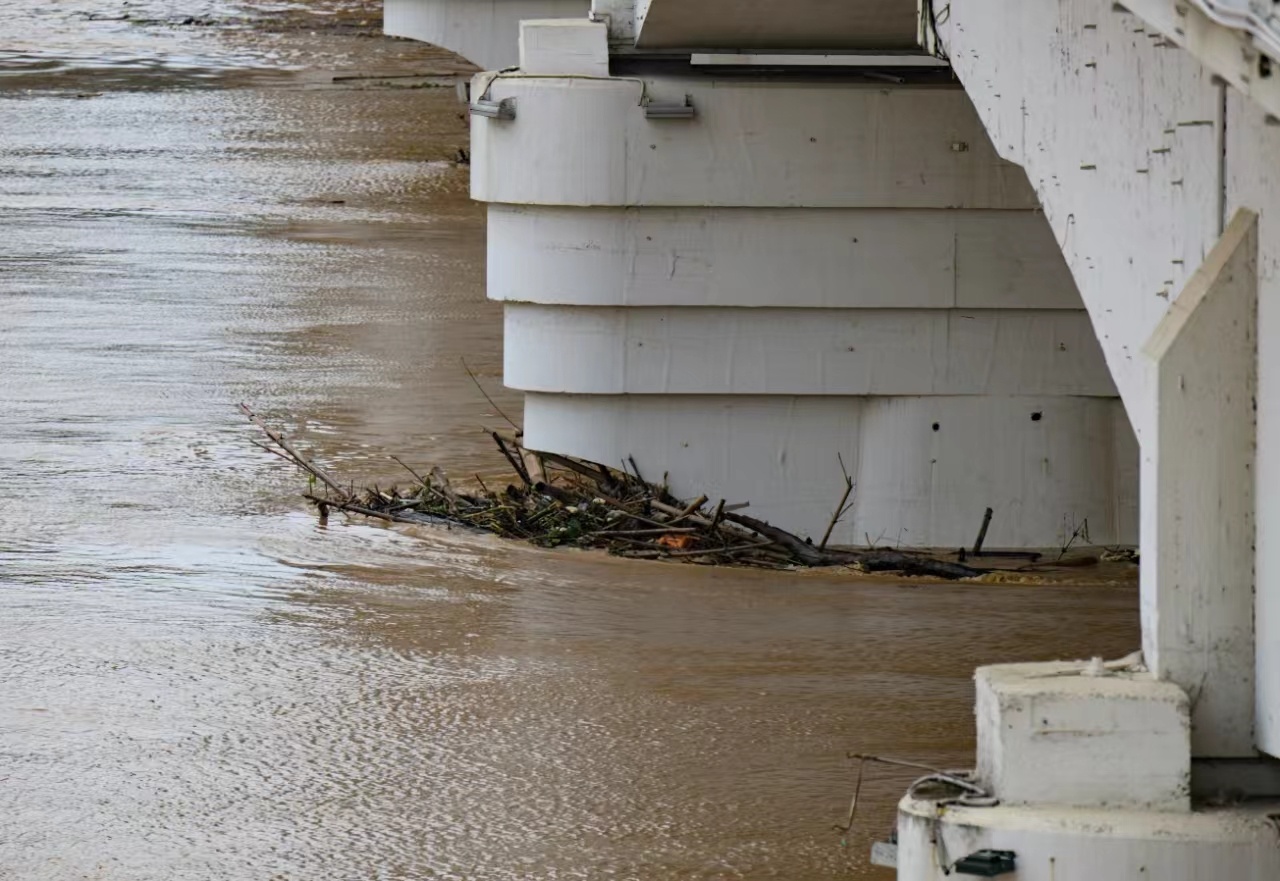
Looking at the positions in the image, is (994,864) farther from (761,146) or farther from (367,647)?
(761,146)

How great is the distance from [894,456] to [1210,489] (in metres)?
4.43

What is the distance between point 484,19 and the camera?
14047mm

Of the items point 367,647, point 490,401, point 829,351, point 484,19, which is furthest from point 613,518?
point 484,19

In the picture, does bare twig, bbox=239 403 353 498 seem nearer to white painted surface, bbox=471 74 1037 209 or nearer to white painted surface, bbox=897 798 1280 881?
white painted surface, bbox=471 74 1037 209

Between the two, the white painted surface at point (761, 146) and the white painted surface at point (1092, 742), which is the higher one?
the white painted surface at point (761, 146)

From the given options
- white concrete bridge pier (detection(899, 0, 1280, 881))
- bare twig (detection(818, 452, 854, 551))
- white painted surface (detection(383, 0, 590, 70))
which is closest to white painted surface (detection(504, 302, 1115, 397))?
bare twig (detection(818, 452, 854, 551))

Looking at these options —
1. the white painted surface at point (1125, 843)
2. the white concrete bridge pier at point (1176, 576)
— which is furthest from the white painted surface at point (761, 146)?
the white painted surface at point (1125, 843)

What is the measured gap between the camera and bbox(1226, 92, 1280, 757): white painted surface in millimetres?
3527

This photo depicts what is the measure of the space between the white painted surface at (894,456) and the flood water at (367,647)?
642mm

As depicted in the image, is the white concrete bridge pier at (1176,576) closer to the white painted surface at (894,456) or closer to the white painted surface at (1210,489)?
the white painted surface at (1210,489)

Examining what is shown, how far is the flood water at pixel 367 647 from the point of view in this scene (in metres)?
5.17

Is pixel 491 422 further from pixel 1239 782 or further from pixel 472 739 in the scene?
pixel 1239 782

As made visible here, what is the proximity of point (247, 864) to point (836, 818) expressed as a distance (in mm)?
1413

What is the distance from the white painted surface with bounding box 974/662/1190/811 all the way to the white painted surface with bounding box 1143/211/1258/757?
0.06m
